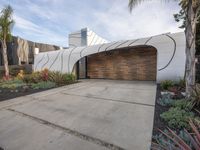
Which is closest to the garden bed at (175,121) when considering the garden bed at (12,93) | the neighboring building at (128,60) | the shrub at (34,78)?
the neighboring building at (128,60)

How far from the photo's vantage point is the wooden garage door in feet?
32.6

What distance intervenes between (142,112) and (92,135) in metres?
1.68

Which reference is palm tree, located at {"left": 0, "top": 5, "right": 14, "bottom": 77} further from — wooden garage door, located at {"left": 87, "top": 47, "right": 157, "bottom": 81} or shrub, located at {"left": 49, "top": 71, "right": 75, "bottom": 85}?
wooden garage door, located at {"left": 87, "top": 47, "right": 157, "bottom": 81}

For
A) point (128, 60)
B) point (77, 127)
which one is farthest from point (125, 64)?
point (77, 127)

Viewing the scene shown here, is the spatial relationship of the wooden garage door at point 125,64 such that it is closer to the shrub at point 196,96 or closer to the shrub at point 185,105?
the shrub at point 196,96

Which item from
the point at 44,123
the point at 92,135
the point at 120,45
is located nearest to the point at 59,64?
the point at 120,45

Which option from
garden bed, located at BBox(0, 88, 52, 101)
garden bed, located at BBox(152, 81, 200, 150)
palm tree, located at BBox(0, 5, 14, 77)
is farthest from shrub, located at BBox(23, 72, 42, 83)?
garden bed, located at BBox(152, 81, 200, 150)

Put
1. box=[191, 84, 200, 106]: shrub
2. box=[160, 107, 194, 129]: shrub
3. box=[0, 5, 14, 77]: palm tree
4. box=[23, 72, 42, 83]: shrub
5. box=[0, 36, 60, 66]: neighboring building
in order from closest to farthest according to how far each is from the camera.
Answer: box=[160, 107, 194, 129]: shrub → box=[191, 84, 200, 106]: shrub → box=[23, 72, 42, 83]: shrub → box=[0, 5, 14, 77]: palm tree → box=[0, 36, 60, 66]: neighboring building

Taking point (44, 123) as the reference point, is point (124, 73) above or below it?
above

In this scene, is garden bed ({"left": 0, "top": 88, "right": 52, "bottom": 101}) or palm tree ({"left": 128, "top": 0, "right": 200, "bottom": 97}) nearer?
palm tree ({"left": 128, "top": 0, "right": 200, "bottom": 97})

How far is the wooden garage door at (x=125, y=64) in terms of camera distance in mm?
9922

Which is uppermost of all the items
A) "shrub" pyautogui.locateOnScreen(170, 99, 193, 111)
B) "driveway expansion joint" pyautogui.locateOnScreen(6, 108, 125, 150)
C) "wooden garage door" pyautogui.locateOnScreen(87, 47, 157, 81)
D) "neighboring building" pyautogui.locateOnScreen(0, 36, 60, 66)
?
"neighboring building" pyautogui.locateOnScreen(0, 36, 60, 66)

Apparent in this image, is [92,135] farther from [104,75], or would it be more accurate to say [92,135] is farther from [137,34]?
[137,34]

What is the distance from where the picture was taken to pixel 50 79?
862 centimetres
